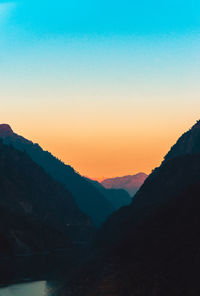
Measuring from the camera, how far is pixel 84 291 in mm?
69375

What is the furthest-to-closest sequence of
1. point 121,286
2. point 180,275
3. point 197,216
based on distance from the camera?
point 197,216
point 121,286
point 180,275

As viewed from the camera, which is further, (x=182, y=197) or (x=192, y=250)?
(x=182, y=197)

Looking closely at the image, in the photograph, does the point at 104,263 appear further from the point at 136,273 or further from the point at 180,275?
the point at 180,275

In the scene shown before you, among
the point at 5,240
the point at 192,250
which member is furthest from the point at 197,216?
the point at 5,240

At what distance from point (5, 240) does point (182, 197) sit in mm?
A: 103287

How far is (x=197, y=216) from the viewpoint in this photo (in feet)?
275

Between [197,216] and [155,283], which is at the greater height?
[197,216]

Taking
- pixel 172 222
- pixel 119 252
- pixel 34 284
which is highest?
pixel 172 222

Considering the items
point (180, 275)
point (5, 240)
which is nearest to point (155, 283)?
point (180, 275)

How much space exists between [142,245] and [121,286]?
21333mm

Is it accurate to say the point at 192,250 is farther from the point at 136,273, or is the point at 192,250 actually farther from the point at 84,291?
the point at 84,291

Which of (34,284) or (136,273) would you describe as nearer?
(136,273)

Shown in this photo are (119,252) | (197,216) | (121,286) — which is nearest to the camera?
(121,286)

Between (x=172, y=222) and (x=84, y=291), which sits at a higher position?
(x=172, y=222)
